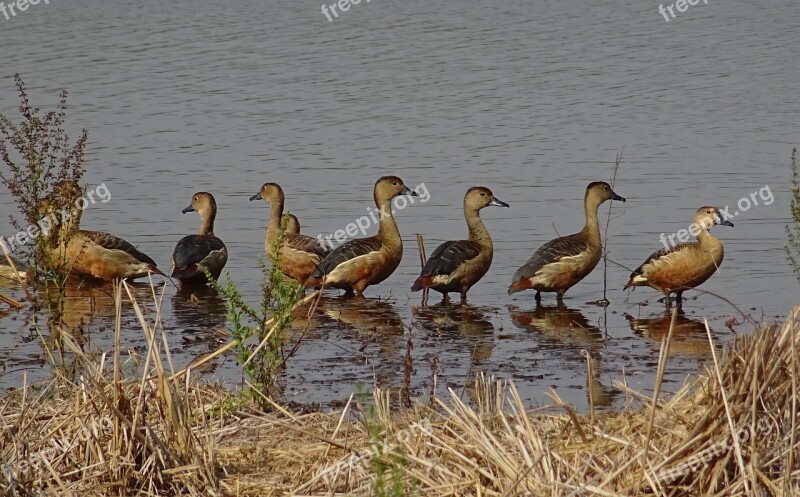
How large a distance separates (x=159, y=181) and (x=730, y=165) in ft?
25.4

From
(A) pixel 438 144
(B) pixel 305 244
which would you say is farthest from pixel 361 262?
(A) pixel 438 144

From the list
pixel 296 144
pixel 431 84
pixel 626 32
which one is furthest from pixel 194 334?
pixel 626 32

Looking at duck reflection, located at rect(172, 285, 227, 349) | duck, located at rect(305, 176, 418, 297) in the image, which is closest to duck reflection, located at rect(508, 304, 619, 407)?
duck, located at rect(305, 176, 418, 297)

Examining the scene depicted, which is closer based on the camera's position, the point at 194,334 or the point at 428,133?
the point at 194,334

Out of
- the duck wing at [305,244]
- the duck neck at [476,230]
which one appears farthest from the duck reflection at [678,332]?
the duck wing at [305,244]

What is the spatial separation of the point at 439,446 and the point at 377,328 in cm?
568

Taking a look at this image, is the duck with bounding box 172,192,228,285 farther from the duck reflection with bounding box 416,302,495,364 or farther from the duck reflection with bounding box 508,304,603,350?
the duck reflection with bounding box 508,304,603,350

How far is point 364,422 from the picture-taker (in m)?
6.45

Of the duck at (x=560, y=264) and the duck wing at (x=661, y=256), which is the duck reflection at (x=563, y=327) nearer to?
the duck at (x=560, y=264)

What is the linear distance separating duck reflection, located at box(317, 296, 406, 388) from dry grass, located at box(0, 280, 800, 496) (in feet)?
9.04

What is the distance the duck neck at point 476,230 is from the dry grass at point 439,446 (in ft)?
22.9

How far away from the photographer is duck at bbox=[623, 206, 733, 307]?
12.7m

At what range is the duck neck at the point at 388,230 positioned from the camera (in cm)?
1377

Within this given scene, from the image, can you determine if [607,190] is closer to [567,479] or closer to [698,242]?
[698,242]
